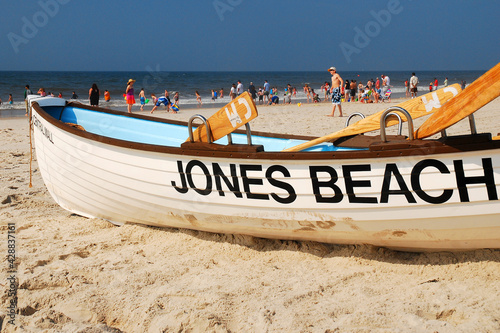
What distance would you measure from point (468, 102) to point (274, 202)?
1.51 meters

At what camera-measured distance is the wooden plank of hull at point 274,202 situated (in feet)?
9.32

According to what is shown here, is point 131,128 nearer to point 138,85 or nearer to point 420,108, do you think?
point 420,108

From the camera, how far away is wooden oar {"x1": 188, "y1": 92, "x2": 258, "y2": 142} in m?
3.48

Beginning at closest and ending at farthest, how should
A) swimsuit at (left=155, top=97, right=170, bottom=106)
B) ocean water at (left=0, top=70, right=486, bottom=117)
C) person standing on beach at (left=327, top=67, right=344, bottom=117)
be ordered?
person standing on beach at (left=327, top=67, right=344, bottom=117) → swimsuit at (left=155, top=97, right=170, bottom=106) → ocean water at (left=0, top=70, right=486, bottom=117)

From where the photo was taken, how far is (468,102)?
2.77 metres

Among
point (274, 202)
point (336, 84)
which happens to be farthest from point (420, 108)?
point (336, 84)

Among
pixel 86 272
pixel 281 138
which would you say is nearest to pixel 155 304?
pixel 86 272

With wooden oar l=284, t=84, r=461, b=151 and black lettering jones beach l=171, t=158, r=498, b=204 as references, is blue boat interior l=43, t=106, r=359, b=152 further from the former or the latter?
black lettering jones beach l=171, t=158, r=498, b=204

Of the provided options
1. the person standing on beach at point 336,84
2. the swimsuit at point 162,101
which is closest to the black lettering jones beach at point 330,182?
the person standing on beach at point 336,84

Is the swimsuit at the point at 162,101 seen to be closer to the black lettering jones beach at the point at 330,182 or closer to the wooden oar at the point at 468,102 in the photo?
the black lettering jones beach at the point at 330,182

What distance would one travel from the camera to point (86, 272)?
11.1 ft

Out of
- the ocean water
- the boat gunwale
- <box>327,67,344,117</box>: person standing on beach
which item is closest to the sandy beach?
the boat gunwale

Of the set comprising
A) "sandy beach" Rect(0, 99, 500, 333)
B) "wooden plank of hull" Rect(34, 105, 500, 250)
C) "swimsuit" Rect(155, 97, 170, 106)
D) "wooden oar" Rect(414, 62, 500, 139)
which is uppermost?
"swimsuit" Rect(155, 97, 170, 106)

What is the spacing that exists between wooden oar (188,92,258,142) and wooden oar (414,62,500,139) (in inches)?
50.2
